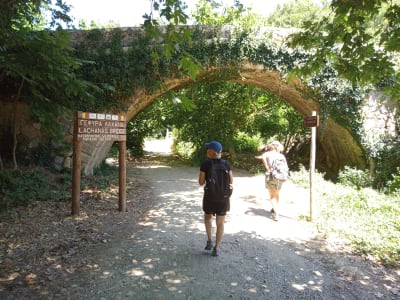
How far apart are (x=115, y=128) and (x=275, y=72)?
6967mm

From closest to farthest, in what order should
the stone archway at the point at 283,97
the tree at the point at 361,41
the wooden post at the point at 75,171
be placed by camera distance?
the tree at the point at 361,41
the wooden post at the point at 75,171
the stone archway at the point at 283,97

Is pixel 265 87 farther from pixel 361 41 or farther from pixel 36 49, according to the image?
pixel 36 49

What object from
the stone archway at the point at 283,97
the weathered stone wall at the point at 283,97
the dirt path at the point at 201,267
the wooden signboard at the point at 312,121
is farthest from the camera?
the stone archway at the point at 283,97

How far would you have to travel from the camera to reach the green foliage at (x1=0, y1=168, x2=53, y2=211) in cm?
614

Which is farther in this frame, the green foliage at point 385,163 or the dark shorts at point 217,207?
the green foliage at point 385,163

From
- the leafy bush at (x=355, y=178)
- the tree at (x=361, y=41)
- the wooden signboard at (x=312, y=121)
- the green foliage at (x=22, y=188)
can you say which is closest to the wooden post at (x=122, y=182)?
the green foliage at (x=22, y=188)

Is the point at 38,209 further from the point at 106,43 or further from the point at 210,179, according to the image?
the point at 106,43

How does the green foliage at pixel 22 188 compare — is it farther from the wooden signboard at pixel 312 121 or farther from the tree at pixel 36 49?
the wooden signboard at pixel 312 121

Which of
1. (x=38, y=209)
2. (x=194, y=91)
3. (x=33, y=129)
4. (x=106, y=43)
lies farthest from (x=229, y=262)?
(x=194, y=91)

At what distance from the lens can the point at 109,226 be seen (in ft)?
17.4

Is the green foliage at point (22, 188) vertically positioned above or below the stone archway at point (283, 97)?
below

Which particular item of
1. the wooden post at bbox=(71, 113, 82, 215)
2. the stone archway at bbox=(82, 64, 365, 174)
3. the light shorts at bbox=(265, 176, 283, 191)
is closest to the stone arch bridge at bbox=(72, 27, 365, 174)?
the stone archway at bbox=(82, 64, 365, 174)

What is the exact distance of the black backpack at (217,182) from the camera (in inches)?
154

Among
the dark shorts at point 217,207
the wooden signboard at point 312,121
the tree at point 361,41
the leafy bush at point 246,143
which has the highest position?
the tree at point 361,41
